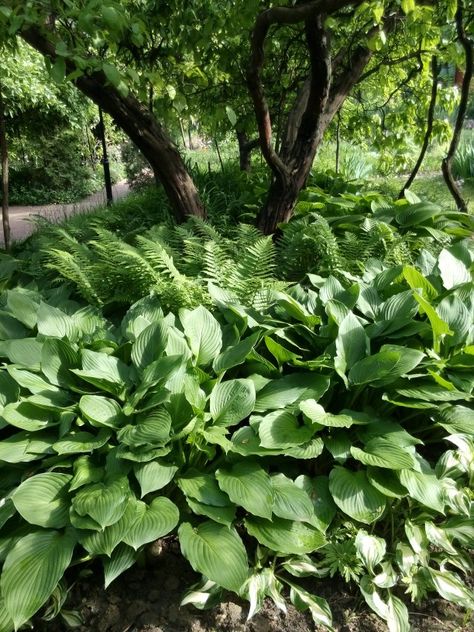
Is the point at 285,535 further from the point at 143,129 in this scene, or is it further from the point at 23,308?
the point at 143,129

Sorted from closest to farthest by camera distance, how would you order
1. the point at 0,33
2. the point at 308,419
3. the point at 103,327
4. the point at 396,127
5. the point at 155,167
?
the point at 308,419, the point at 103,327, the point at 0,33, the point at 155,167, the point at 396,127

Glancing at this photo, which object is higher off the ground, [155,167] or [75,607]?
[155,167]

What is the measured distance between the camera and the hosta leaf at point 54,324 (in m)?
2.37

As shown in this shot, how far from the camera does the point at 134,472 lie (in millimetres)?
1801

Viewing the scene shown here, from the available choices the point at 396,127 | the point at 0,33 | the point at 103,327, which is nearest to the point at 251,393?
the point at 103,327

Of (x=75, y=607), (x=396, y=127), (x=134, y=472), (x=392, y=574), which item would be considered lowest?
(x=75, y=607)

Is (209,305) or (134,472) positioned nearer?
(134,472)

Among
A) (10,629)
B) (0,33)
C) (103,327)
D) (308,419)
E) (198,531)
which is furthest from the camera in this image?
(0,33)

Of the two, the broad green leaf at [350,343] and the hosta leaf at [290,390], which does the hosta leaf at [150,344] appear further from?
the broad green leaf at [350,343]

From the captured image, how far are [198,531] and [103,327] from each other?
4.08 ft

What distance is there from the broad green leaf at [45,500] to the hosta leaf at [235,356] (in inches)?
29.8

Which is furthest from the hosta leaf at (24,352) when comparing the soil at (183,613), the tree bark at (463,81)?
the tree bark at (463,81)

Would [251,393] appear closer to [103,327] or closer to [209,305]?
[209,305]

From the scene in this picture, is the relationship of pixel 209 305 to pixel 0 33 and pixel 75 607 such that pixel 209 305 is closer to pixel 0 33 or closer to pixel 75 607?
pixel 75 607
